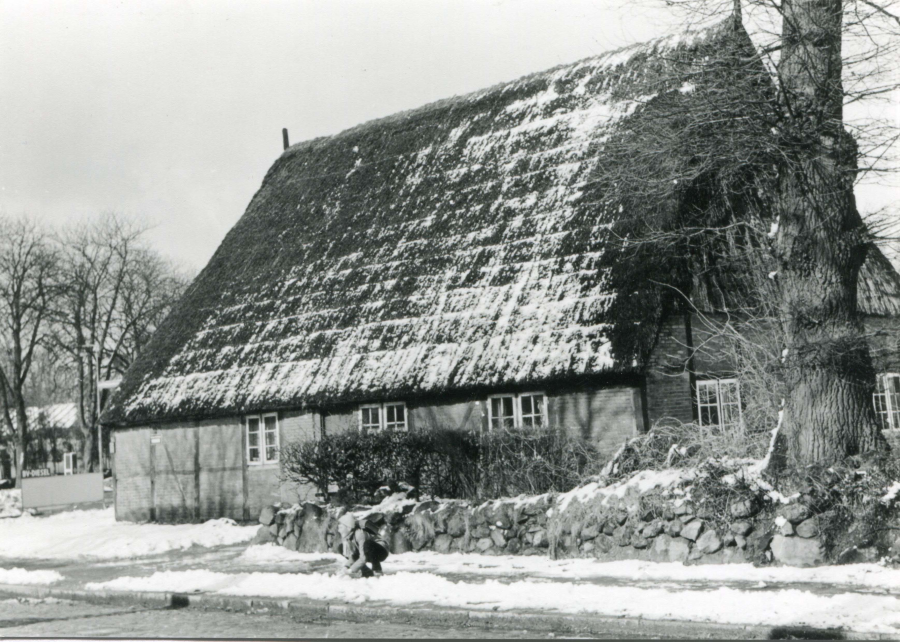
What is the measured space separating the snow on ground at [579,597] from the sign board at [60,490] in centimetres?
1896

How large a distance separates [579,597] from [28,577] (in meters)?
9.69

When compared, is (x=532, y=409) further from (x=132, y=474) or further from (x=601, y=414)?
(x=132, y=474)

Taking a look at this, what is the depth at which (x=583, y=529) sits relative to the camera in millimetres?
13477

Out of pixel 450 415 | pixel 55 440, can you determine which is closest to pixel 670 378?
pixel 450 415

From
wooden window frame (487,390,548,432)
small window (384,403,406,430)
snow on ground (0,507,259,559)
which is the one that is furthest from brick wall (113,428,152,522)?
wooden window frame (487,390,548,432)

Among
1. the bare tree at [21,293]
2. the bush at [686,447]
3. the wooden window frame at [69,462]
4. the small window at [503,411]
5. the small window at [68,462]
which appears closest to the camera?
the bush at [686,447]

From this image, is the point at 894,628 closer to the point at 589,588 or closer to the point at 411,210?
the point at 589,588

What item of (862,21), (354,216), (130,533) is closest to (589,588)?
(862,21)

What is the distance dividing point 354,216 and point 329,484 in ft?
30.6

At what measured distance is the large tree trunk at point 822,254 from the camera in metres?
12.7

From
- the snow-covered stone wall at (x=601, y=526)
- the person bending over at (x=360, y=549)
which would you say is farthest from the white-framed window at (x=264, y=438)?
the person bending over at (x=360, y=549)

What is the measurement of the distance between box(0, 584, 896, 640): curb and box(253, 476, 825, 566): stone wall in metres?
3.34

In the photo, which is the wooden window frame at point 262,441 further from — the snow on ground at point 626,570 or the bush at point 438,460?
the snow on ground at point 626,570

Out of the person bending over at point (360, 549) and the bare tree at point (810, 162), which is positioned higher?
the bare tree at point (810, 162)
